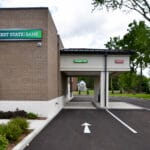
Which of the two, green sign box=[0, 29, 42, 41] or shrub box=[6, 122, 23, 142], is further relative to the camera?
green sign box=[0, 29, 42, 41]

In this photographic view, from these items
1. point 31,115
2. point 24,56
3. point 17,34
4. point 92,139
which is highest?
point 17,34

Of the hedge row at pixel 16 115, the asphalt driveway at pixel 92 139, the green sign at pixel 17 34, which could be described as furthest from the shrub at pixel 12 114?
the green sign at pixel 17 34

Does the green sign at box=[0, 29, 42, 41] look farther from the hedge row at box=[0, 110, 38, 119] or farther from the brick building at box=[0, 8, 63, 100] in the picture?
the hedge row at box=[0, 110, 38, 119]

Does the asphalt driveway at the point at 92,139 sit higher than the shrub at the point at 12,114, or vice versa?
the shrub at the point at 12,114

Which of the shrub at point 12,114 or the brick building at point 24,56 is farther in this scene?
the brick building at point 24,56

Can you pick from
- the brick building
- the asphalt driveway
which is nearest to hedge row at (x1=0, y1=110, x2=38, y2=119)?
the brick building

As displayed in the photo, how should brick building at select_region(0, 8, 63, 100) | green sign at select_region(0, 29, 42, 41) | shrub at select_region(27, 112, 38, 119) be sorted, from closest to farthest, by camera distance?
shrub at select_region(27, 112, 38, 119) → brick building at select_region(0, 8, 63, 100) → green sign at select_region(0, 29, 42, 41)

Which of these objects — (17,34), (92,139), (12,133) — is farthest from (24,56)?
(12,133)

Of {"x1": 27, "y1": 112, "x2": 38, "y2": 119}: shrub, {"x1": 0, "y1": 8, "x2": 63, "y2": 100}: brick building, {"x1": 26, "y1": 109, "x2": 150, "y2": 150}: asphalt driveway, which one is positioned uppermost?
{"x1": 0, "y1": 8, "x2": 63, "y2": 100}: brick building

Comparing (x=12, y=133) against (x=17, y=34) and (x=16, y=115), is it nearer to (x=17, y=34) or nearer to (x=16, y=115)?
(x=16, y=115)

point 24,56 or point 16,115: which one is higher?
point 24,56

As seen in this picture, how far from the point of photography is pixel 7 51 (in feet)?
66.3

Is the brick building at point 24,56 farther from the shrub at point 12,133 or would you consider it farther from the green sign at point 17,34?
the shrub at point 12,133

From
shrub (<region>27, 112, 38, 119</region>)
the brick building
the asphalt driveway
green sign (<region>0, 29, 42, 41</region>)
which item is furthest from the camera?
green sign (<region>0, 29, 42, 41</region>)
